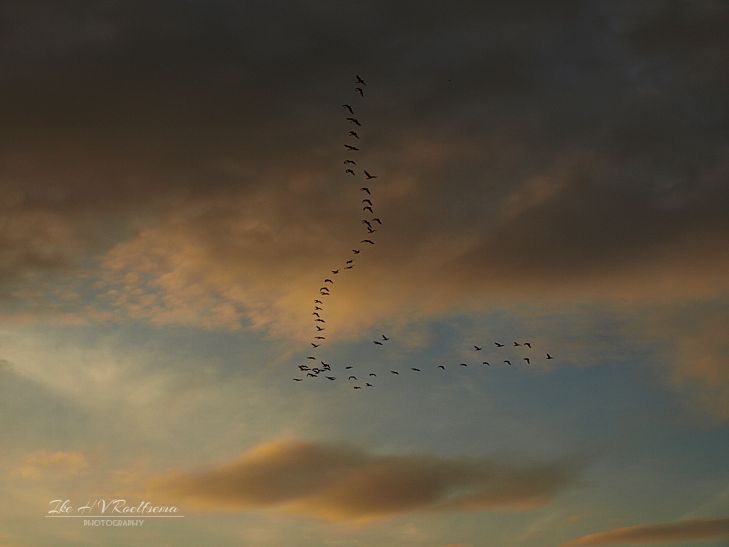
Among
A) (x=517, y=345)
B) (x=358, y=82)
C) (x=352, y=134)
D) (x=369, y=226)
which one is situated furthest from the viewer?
(x=517, y=345)

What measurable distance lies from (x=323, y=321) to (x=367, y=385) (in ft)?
45.4

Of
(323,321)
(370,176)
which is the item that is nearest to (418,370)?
(323,321)

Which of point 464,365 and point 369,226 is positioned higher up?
point 369,226

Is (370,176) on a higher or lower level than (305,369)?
higher

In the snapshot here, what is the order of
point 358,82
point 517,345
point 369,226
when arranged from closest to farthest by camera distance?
point 358,82, point 369,226, point 517,345

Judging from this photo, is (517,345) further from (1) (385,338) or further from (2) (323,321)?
(2) (323,321)

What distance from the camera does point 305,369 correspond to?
16262cm

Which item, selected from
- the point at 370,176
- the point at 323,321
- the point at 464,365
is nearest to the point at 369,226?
the point at 370,176

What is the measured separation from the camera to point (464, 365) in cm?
16025

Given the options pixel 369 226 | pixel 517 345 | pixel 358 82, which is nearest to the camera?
pixel 358 82

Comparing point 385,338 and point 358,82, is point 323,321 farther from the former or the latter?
point 358,82

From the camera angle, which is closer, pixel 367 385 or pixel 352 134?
pixel 352 134

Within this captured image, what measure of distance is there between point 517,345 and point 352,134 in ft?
167

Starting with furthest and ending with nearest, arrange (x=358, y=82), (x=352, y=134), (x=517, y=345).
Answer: (x=517, y=345)
(x=352, y=134)
(x=358, y=82)
